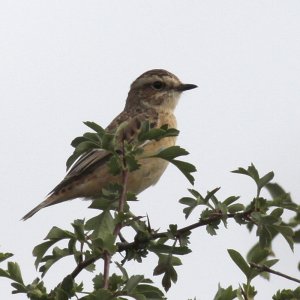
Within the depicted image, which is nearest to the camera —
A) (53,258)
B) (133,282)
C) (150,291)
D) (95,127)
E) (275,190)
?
(133,282)

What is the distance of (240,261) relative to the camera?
373 centimetres

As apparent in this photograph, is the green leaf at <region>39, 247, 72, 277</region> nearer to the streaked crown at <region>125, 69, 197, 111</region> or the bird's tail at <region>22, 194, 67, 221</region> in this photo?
the bird's tail at <region>22, 194, 67, 221</region>

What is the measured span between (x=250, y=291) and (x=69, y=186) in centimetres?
481

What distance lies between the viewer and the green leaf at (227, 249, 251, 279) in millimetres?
3715

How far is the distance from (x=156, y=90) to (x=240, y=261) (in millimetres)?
6632

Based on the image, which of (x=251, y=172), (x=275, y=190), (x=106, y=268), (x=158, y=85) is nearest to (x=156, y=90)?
(x=158, y=85)

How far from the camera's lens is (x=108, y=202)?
3654 mm

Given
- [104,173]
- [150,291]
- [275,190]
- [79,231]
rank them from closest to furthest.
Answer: [150,291] → [79,231] → [275,190] → [104,173]

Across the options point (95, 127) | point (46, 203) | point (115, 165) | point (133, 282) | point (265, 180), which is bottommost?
point (46, 203)

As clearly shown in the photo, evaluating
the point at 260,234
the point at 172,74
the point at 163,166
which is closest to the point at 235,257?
the point at 260,234

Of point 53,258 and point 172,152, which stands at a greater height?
point 172,152

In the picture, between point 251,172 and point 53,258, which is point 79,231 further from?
point 251,172

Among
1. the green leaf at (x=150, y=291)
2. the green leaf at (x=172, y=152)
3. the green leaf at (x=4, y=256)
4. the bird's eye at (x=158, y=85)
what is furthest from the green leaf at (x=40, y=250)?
the bird's eye at (x=158, y=85)

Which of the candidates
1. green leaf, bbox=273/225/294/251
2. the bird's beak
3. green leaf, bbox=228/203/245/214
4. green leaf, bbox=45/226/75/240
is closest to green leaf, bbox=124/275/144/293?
green leaf, bbox=45/226/75/240
